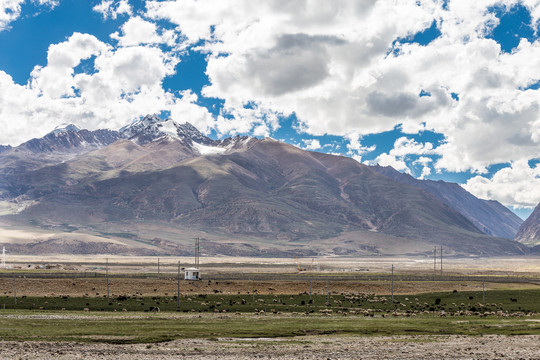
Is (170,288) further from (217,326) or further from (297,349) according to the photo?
(297,349)

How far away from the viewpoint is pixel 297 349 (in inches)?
1784

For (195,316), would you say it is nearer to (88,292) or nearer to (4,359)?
(4,359)

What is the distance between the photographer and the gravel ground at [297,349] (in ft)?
137

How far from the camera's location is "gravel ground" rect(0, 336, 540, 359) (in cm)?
4162

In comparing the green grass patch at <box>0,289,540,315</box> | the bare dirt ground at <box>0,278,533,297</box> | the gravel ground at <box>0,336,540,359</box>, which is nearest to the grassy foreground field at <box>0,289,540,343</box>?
the green grass patch at <box>0,289,540,315</box>

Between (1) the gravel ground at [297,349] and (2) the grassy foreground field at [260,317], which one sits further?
(2) the grassy foreground field at [260,317]

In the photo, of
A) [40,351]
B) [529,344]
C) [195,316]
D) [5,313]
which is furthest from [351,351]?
[5,313]

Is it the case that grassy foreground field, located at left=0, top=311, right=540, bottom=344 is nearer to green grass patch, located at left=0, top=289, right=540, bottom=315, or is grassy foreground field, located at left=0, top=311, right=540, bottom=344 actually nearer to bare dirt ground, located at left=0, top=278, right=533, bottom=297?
green grass patch, located at left=0, top=289, right=540, bottom=315

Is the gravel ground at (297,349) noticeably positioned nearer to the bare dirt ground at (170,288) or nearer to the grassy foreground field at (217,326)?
the grassy foreground field at (217,326)

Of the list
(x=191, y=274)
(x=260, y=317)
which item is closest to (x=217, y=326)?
(x=260, y=317)

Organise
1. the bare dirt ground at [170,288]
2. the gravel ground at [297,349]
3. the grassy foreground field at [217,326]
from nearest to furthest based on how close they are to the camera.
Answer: the gravel ground at [297,349] → the grassy foreground field at [217,326] → the bare dirt ground at [170,288]

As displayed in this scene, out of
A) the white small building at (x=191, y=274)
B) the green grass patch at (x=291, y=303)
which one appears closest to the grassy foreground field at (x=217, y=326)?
the green grass patch at (x=291, y=303)

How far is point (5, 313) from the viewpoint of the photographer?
6781cm

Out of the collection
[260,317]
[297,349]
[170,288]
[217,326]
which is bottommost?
[170,288]
